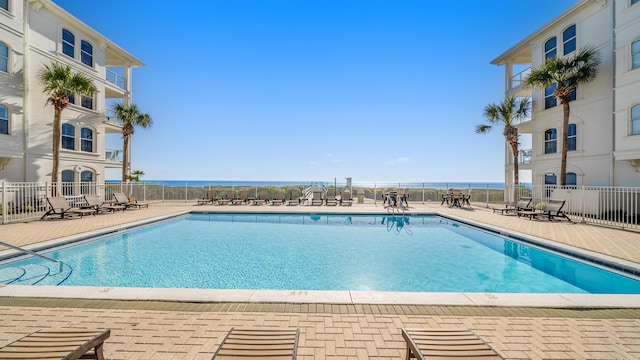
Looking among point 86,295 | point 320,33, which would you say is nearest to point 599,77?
point 320,33

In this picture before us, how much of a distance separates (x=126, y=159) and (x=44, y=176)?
194 inches

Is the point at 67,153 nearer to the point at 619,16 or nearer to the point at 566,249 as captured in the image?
the point at 566,249

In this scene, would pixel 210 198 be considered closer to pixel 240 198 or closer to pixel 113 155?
pixel 240 198

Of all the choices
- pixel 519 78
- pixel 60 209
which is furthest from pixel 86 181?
pixel 519 78

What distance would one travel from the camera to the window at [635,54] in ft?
35.8

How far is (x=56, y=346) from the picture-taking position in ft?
6.02

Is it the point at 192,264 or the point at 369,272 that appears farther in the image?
the point at 192,264

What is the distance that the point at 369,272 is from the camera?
5.88 m

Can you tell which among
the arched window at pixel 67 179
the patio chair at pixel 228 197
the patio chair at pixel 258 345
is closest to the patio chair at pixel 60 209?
the arched window at pixel 67 179

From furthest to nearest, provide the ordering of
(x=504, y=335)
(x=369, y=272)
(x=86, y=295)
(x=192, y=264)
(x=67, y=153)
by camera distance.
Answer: (x=67, y=153)
(x=192, y=264)
(x=369, y=272)
(x=86, y=295)
(x=504, y=335)

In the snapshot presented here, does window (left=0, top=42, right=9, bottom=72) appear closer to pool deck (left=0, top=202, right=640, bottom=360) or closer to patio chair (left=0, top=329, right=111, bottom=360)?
pool deck (left=0, top=202, right=640, bottom=360)

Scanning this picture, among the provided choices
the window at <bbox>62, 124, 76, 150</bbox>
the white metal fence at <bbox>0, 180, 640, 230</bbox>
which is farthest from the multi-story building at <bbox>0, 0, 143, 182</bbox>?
the white metal fence at <bbox>0, 180, 640, 230</bbox>

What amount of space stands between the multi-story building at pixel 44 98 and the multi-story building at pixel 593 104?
2435cm

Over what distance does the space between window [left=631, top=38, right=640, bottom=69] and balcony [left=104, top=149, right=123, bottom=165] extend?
86.0 feet
